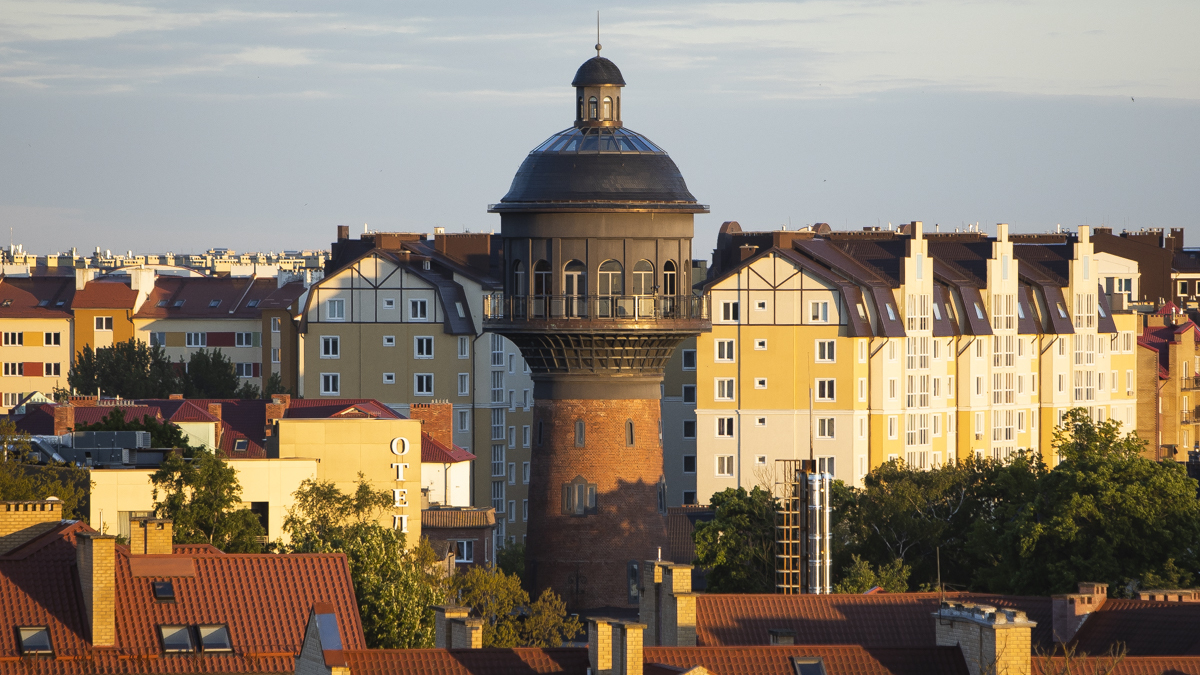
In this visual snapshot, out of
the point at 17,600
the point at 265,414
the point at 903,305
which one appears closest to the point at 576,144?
the point at 17,600

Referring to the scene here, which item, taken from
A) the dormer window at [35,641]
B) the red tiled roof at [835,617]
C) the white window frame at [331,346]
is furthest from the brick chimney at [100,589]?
the white window frame at [331,346]

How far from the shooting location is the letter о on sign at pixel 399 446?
92.1m

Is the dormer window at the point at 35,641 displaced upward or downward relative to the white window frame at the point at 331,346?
downward

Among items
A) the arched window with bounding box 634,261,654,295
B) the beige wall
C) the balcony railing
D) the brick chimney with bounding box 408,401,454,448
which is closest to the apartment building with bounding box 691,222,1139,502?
the brick chimney with bounding box 408,401,454,448

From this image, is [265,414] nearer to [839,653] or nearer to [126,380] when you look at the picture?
[126,380]

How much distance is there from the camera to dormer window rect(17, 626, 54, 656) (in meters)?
45.2

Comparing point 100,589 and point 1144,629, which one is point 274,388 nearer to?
point 100,589

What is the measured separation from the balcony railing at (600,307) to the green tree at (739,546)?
7.98 meters

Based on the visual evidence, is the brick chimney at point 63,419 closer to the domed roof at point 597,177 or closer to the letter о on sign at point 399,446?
the letter о on sign at point 399,446

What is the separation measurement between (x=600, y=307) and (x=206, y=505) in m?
12.5

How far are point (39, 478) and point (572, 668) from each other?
33565mm

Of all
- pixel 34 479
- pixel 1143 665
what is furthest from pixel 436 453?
pixel 1143 665

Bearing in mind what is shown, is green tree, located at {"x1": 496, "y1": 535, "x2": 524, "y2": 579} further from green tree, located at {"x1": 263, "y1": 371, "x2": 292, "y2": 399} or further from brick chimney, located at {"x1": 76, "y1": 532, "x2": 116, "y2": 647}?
brick chimney, located at {"x1": 76, "y1": 532, "x2": 116, "y2": 647}

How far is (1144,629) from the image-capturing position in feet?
159
